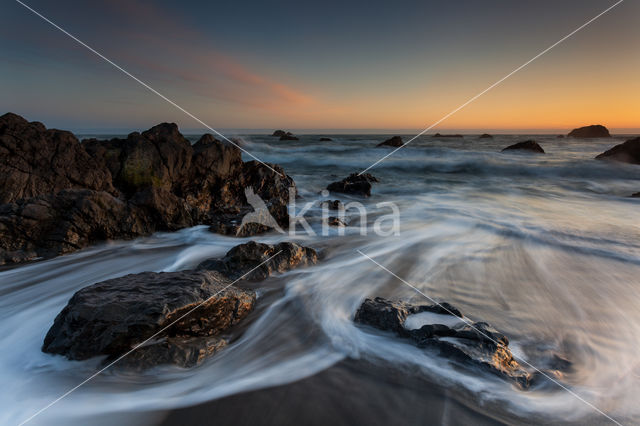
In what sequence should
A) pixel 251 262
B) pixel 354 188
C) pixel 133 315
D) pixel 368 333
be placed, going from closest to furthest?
1. pixel 133 315
2. pixel 368 333
3. pixel 251 262
4. pixel 354 188

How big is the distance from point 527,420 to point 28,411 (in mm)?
3394

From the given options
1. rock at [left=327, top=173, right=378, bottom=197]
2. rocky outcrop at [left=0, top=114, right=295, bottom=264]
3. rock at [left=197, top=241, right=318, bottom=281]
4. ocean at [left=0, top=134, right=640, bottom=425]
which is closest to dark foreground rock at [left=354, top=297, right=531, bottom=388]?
ocean at [left=0, top=134, right=640, bottom=425]

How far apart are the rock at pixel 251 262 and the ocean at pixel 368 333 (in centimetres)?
19

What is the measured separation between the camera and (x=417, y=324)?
3084 mm

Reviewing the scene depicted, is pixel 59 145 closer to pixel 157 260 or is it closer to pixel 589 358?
pixel 157 260

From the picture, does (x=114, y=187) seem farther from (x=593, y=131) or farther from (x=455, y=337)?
(x=593, y=131)

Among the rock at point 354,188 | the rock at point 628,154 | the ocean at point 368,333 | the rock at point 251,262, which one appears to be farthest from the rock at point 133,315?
the rock at point 628,154

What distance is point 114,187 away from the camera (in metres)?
6.80

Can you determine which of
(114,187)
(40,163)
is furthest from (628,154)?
(40,163)

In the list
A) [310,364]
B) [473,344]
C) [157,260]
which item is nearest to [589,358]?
[473,344]

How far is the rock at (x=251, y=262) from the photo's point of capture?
163 inches

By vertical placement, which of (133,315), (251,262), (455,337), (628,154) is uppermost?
(628,154)

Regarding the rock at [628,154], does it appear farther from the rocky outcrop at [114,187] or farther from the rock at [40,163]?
the rock at [40,163]

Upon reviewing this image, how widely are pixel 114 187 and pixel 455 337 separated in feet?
23.4
